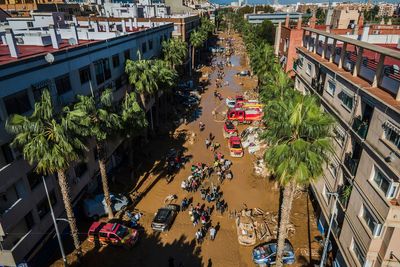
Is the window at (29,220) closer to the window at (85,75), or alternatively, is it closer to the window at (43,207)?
the window at (43,207)

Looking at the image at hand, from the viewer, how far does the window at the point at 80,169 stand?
26.0 metres

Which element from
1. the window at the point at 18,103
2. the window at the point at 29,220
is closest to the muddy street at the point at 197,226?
the window at the point at 29,220

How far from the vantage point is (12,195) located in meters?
18.8

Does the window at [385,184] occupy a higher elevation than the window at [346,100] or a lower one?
lower

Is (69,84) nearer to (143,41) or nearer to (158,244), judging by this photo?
(158,244)

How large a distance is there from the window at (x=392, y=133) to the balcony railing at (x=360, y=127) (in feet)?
5.89

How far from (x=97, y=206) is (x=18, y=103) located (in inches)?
470

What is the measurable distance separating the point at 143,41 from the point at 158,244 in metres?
30.7

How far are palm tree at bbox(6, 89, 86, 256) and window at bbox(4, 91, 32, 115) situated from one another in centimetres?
236

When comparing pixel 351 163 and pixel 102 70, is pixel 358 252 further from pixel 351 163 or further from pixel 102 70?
pixel 102 70

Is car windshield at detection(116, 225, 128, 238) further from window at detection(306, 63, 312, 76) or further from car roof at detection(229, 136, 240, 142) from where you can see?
window at detection(306, 63, 312, 76)

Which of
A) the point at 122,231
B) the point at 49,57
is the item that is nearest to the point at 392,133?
the point at 122,231

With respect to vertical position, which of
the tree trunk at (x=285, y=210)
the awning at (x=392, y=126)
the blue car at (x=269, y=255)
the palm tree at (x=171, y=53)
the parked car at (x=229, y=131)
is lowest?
the blue car at (x=269, y=255)

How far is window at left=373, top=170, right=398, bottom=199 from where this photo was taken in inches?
564
